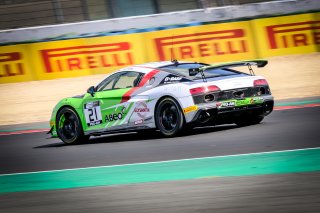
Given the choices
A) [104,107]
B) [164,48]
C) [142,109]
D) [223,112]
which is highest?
[164,48]

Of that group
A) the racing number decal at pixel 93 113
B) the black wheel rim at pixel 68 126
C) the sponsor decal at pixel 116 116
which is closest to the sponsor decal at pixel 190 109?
the sponsor decal at pixel 116 116

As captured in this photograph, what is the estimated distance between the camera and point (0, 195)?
26.7 ft

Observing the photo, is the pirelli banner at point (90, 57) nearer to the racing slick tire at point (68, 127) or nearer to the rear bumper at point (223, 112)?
the racing slick tire at point (68, 127)

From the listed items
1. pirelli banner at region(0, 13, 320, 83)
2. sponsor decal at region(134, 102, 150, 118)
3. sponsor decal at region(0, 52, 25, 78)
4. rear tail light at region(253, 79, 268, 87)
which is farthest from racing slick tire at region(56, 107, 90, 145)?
sponsor decal at region(0, 52, 25, 78)

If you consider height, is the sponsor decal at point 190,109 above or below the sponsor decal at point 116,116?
Answer: below

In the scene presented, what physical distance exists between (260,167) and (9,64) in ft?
44.8

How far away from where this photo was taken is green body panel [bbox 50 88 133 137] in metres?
12.2

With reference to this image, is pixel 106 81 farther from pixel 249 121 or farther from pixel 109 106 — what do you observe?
pixel 249 121

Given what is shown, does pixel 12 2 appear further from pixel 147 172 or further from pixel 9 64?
pixel 147 172

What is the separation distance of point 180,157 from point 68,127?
12.7 ft

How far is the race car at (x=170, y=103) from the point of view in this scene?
1129cm

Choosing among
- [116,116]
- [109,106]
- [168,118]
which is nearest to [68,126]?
[109,106]

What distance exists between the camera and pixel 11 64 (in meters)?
20.6

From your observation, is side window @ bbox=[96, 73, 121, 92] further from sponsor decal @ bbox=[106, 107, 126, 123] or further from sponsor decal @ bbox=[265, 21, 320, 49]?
sponsor decal @ bbox=[265, 21, 320, 49]
